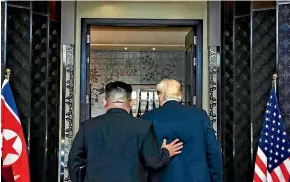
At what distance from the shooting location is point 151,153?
2.79 meters

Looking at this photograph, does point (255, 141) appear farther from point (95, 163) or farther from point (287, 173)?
point (95, 163)

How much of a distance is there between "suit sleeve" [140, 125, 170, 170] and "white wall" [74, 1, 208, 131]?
117 inches

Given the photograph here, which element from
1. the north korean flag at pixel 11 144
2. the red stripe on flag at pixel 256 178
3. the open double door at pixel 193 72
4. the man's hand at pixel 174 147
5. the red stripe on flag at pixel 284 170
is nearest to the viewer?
the man's hand at pixel 174 147

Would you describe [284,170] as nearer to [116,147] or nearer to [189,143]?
[189,143]

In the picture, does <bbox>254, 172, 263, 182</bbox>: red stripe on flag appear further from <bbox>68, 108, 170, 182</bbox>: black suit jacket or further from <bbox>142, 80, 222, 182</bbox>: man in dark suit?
<bbox>68, 108, 170, 182</bbox>: black suit jacket

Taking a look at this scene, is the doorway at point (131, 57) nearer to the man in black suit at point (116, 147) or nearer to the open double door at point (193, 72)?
the open double door at point (193, 72)

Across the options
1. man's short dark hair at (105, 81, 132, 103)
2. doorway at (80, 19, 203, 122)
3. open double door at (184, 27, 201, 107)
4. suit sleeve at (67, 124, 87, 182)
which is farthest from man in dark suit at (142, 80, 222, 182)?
doorway at (80, 19, 203, 122)

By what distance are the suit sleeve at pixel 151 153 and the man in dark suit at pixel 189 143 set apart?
0.32 meters

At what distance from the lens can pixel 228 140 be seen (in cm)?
520

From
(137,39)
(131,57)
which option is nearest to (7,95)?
(137,39)

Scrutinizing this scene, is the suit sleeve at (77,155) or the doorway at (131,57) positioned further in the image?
the doorway at (131,57)

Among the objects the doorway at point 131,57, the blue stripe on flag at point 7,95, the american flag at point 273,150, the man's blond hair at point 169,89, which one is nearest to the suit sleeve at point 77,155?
the man's blond hair at point 169,89

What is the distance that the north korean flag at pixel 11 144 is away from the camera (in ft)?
12.6

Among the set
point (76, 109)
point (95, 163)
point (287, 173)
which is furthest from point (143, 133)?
point (76, 109)
